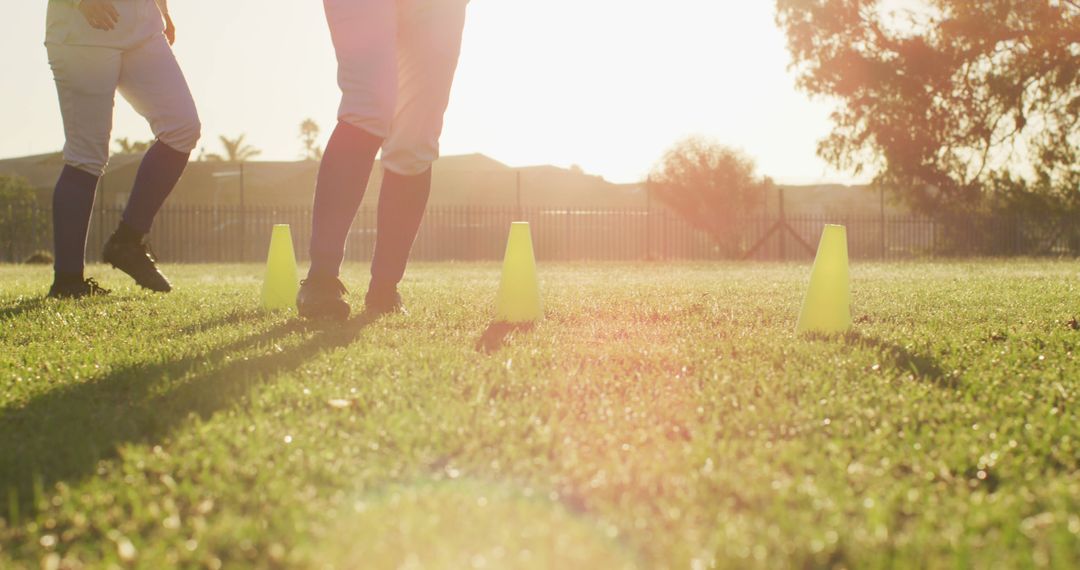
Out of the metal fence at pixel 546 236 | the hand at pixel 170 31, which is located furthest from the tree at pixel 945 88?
the hand at pixel 170 31

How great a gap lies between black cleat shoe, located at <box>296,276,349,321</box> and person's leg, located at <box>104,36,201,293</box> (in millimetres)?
1590

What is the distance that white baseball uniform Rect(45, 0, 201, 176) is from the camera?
4715mm

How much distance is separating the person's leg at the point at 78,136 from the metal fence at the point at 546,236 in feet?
70.5

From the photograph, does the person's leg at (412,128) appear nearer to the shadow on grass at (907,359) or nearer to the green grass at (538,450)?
the green grass at (538,450)

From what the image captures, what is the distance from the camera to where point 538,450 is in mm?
1831

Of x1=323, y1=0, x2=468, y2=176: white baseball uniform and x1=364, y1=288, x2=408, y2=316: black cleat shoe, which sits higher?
x1=323, y1=0, x2=468, y2=176: white baseball uniform

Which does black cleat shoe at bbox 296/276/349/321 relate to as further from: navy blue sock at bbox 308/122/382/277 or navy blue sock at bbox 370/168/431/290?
navy blue sock at bbox 370/168/431/290

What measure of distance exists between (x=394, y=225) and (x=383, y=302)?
0.37 meters

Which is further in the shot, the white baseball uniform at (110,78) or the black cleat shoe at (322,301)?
the white baseball uniform at (110,78)

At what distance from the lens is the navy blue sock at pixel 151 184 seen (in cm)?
509

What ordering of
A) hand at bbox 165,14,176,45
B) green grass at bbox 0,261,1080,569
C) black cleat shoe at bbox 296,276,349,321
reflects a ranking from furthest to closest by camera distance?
hand at bbox 165,14,176,45 < black cleat shoe at bbox 296,276,349,321 < green grass at bbox 0,261,1080,569

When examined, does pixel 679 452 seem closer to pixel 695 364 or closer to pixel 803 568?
pixel 803 568

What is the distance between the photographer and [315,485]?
1596 mm

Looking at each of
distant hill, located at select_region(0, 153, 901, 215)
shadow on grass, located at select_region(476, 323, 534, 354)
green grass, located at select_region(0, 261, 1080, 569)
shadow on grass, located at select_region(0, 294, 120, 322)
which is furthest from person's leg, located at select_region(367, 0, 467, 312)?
distant hill, located at select_region(0, 153, 901, 215)
